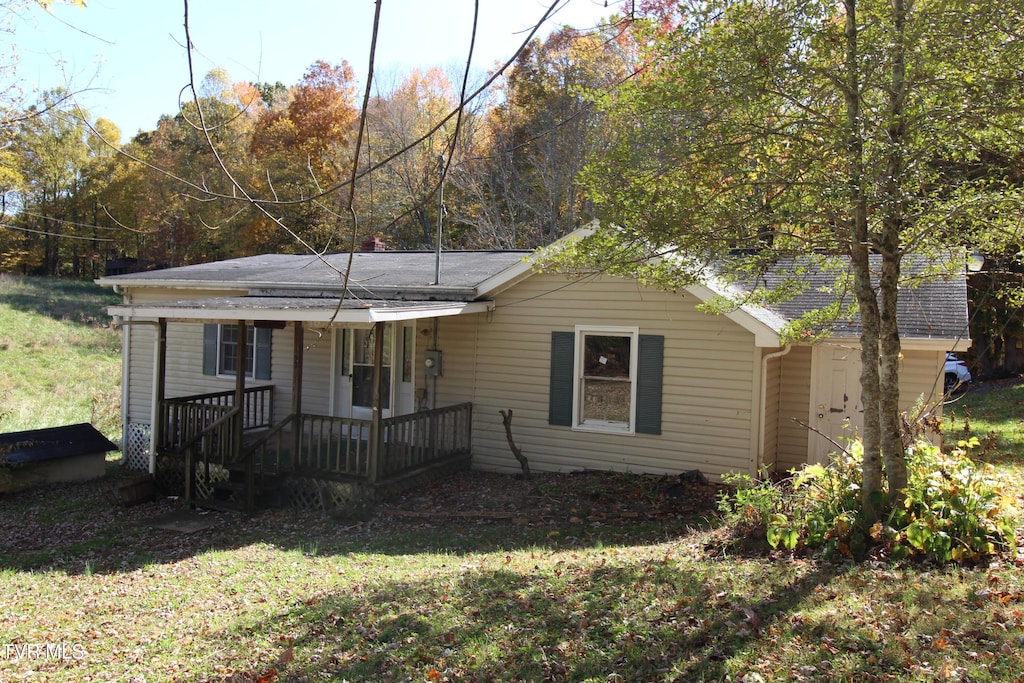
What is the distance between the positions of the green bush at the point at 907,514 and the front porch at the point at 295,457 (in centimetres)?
481

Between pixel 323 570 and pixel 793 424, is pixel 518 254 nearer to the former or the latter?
pixel 793 424

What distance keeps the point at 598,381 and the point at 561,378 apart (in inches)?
21.4

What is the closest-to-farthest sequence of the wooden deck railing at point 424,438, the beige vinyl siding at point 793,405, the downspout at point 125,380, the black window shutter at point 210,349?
the wooden deck railing at point 424,438 < the beige vinyl siding at point 793,405 < the black window shutter at point 210,349 < the downspout at point 125,380

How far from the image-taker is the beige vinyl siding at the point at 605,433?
33.2 ft

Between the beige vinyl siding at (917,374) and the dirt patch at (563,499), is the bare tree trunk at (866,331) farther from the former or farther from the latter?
the beige vinyl siding at (917,374)

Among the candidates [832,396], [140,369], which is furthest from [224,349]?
[832,396]

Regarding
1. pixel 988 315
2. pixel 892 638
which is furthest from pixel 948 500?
pixel 988 315

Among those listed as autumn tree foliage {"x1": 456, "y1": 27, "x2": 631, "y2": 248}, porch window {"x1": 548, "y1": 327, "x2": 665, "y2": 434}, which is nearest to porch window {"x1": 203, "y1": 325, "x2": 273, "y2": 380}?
porch window {"x1": 548, "y1": 327, "x2": 665, "y2": 434}

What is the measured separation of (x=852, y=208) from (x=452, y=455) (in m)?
7.05

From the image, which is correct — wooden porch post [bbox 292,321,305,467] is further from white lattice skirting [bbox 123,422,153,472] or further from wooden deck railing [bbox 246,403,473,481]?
white lattice skirting [bbox 123,422,153,472]

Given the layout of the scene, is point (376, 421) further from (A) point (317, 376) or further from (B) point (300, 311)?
(A) point (317, 376)

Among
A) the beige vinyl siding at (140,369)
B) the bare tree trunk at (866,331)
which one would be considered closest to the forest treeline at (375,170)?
the beige vinyl siding at (140,369)

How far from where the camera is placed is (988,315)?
67.0 ft

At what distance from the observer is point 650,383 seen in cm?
1053
